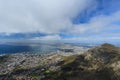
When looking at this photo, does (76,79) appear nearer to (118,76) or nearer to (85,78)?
(85,78)

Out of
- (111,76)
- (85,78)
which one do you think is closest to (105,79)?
(111,76)

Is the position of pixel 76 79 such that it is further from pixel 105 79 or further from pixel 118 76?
pixel 118 76

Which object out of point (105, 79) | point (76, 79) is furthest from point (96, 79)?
point (76, 79)

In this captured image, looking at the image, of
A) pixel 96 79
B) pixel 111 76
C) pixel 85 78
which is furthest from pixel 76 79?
pixel 111 76

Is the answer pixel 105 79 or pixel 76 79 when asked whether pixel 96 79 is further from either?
pixel 76 79

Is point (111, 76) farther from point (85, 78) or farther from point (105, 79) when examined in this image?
point (85, 78)
